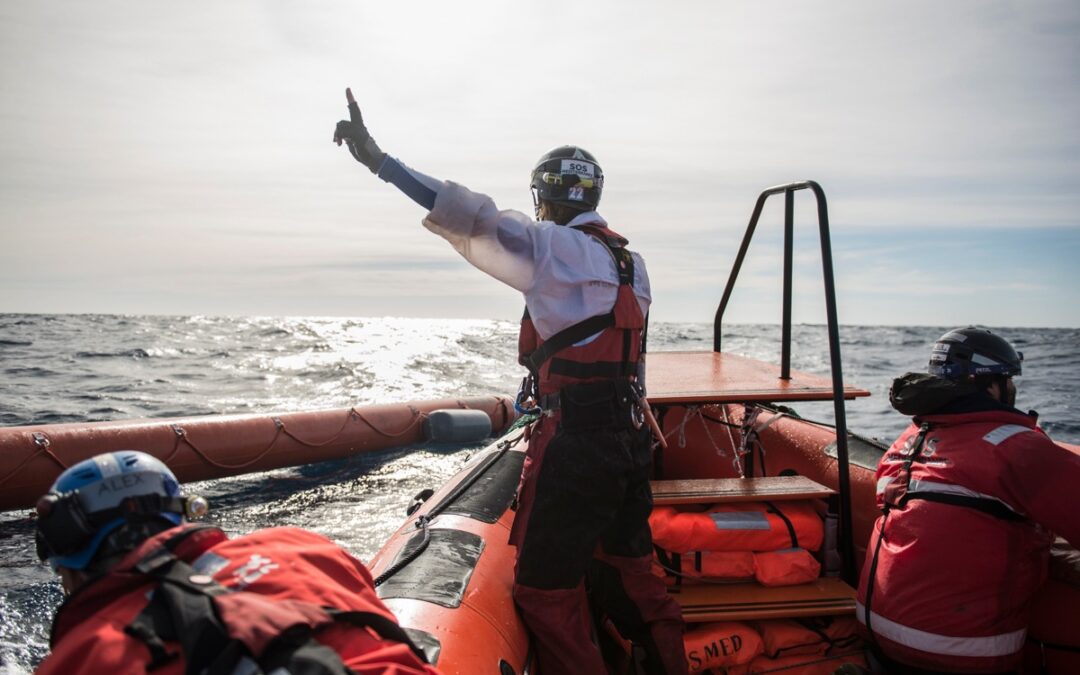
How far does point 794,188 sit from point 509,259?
208cm

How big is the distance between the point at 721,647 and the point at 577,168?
6.71ft

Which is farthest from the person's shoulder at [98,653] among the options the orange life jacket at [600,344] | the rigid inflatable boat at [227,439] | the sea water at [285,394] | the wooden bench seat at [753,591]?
the rigid inflatable boat at [227,439]

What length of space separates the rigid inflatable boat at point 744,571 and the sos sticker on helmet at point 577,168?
1264mm

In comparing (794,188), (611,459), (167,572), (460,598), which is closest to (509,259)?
(611,459)

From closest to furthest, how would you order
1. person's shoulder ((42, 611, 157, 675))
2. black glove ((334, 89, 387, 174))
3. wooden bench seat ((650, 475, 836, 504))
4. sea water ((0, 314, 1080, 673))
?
person's shoulder ((42, 611, 157, 675)) → black glove ((334, 89, 387, 174)) → wooden bench seat ((650, 475, 836, 504)) → sea water ((0, 314, 1080, 673))

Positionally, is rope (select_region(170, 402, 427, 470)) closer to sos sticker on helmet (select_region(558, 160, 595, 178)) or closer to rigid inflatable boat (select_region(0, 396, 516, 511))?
rigid inflatable boat (select_region(0, 396, 516, 511))

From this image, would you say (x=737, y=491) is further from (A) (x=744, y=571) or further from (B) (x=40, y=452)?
(B) (x=40, y=452)

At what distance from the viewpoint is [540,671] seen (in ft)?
8.61

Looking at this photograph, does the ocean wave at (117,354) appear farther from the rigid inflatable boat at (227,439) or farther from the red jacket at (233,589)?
the red jacket at (233,589)

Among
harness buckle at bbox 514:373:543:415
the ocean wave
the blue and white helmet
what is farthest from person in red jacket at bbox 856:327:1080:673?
the ocean wave

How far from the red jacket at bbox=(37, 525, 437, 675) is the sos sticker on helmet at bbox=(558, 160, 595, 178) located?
1.63m

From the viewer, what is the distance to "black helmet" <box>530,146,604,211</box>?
8.14 ft

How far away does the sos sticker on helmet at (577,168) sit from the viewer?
2.48 metres

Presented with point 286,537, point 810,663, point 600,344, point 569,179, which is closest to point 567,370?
point 600,344
